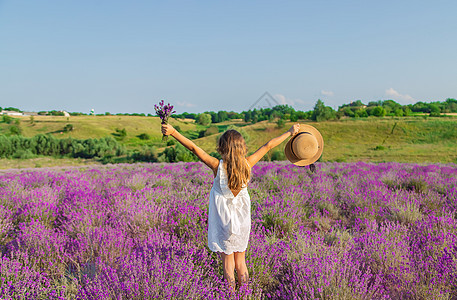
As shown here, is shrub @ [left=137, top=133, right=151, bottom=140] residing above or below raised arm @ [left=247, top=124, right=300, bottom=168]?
below

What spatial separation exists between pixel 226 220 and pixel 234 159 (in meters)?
0.57

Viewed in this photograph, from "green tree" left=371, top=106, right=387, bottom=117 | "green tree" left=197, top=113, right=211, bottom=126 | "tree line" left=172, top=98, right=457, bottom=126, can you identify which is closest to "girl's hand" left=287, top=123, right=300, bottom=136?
"tree line" left=172, top=98, right=457, bottom=126

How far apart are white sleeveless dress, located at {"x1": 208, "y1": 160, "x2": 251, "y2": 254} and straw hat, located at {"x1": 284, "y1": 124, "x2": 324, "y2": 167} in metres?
0.89

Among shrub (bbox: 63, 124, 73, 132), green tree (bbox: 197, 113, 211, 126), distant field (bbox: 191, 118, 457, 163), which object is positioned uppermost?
green tree (bbox: 197, 113, 211, 126)

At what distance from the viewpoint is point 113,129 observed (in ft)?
221

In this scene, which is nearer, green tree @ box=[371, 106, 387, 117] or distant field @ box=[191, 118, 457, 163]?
distant field @ box=[191, 118, 457, 163]

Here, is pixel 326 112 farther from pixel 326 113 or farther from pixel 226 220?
pixel 226 220

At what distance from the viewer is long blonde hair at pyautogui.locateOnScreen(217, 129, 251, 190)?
2.33m

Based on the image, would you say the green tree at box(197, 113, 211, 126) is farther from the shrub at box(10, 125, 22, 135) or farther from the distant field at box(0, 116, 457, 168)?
the shrub at box(10, 125, 22, 135)

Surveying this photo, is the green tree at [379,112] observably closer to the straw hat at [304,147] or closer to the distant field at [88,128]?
the distant field at [88,128]

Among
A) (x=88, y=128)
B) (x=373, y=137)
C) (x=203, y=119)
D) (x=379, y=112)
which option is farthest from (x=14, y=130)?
(x=379, y=112)

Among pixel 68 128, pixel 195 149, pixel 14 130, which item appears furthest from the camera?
pixel 68 128

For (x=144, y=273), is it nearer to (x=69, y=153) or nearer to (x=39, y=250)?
(x=39, y=250)

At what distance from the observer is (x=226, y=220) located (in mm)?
2301
